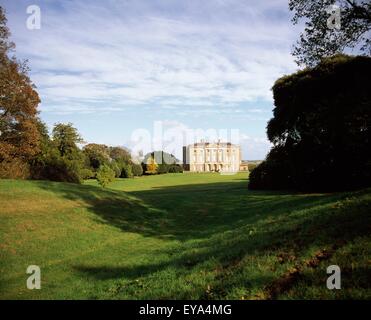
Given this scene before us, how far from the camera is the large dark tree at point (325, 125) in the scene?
29203 mm

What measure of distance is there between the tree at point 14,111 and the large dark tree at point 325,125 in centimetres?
2455

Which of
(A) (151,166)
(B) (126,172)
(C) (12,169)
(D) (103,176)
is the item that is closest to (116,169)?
(B) (126,172)

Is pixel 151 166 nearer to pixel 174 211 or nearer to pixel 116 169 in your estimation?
pixel 116 169

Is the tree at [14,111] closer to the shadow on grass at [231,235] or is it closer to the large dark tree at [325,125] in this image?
the shadow on grass at [231,235]

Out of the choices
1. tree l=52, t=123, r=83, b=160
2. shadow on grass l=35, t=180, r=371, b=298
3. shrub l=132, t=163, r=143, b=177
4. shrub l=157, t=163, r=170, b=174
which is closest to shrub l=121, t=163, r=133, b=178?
shrub l=132, t=163, r=143, b=177

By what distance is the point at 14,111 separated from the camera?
109ft

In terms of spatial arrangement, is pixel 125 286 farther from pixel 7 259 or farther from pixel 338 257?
pixel 7 259

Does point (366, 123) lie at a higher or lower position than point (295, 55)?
lower

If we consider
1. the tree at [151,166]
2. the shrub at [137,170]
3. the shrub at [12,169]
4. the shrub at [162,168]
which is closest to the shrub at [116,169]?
the shrub at [137,170]

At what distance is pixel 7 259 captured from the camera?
1469 centimetres

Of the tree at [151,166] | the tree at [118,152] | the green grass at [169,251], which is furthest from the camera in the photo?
the tree at [118,152]

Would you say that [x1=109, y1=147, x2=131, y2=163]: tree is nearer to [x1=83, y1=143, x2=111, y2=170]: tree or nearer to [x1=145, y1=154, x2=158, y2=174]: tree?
[x1=145, y1=154, x2=158, y2=174]: tree

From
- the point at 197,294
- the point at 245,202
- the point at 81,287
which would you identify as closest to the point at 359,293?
the point at 197,294

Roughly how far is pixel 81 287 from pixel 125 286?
5.43 ft
